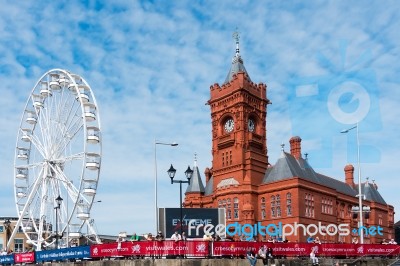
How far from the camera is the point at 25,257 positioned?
4325cm

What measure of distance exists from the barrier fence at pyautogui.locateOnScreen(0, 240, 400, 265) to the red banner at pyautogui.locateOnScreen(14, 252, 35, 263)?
3.49ft

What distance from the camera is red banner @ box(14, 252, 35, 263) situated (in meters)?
42.5

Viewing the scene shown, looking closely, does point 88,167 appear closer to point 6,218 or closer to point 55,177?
point 55,177

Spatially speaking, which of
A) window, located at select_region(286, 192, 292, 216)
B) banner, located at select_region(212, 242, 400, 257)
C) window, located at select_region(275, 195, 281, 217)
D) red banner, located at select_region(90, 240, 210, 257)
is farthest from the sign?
red banner, located at select_region(90, 240, 210, 257)

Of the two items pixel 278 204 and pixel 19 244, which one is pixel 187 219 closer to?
pixel 278 204

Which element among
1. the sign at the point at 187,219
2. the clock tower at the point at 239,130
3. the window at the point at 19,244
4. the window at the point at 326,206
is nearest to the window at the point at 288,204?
the clock tower at the point at 239,130

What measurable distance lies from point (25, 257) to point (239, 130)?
39.0 meters

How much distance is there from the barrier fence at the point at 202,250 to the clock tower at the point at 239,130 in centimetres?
3547

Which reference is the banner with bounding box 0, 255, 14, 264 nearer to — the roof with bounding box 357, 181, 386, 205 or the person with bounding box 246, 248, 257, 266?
the person with bounding box 246, 248, 257, 266

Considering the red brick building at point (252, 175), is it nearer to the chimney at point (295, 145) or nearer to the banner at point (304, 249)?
the chimney at point (295, 145)

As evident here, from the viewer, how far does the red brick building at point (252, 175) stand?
71.5 metres

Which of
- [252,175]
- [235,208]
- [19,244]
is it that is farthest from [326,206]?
[19,244]

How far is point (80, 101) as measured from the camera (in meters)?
54.1

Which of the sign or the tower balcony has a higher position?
the tower balcony
